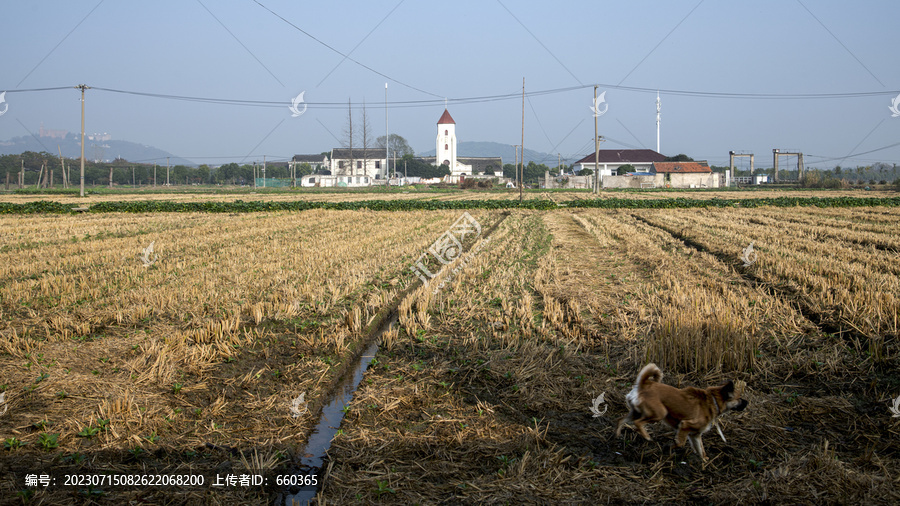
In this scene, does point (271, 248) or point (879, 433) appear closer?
point (879, 433)

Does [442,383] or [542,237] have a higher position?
[542,237]

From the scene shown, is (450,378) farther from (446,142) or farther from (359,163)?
(446,142)

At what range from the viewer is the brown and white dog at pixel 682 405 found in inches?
159

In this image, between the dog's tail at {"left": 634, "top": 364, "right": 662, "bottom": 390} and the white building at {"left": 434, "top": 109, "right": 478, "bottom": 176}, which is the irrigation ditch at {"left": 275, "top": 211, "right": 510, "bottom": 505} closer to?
the dog's tail at {"left": 634, "top": 364, "right": 662, "bottom": 390}

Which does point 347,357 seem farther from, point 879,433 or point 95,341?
point 879,433

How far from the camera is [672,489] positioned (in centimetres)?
378

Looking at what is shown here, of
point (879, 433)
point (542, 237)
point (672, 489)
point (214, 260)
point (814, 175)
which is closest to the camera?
point (672, 489)

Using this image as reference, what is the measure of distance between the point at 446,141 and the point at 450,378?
130 meters

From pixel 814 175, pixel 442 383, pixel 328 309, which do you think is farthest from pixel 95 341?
pixel 814 175

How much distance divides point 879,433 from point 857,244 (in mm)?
13154

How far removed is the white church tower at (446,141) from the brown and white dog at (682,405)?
12849 cm

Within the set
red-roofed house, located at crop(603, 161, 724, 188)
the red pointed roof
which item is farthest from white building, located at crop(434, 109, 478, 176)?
red-roofed house, located at crop(603, 161, 724, 188)

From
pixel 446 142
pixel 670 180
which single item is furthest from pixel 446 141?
pixel 670 180

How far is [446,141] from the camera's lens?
132625 mm
